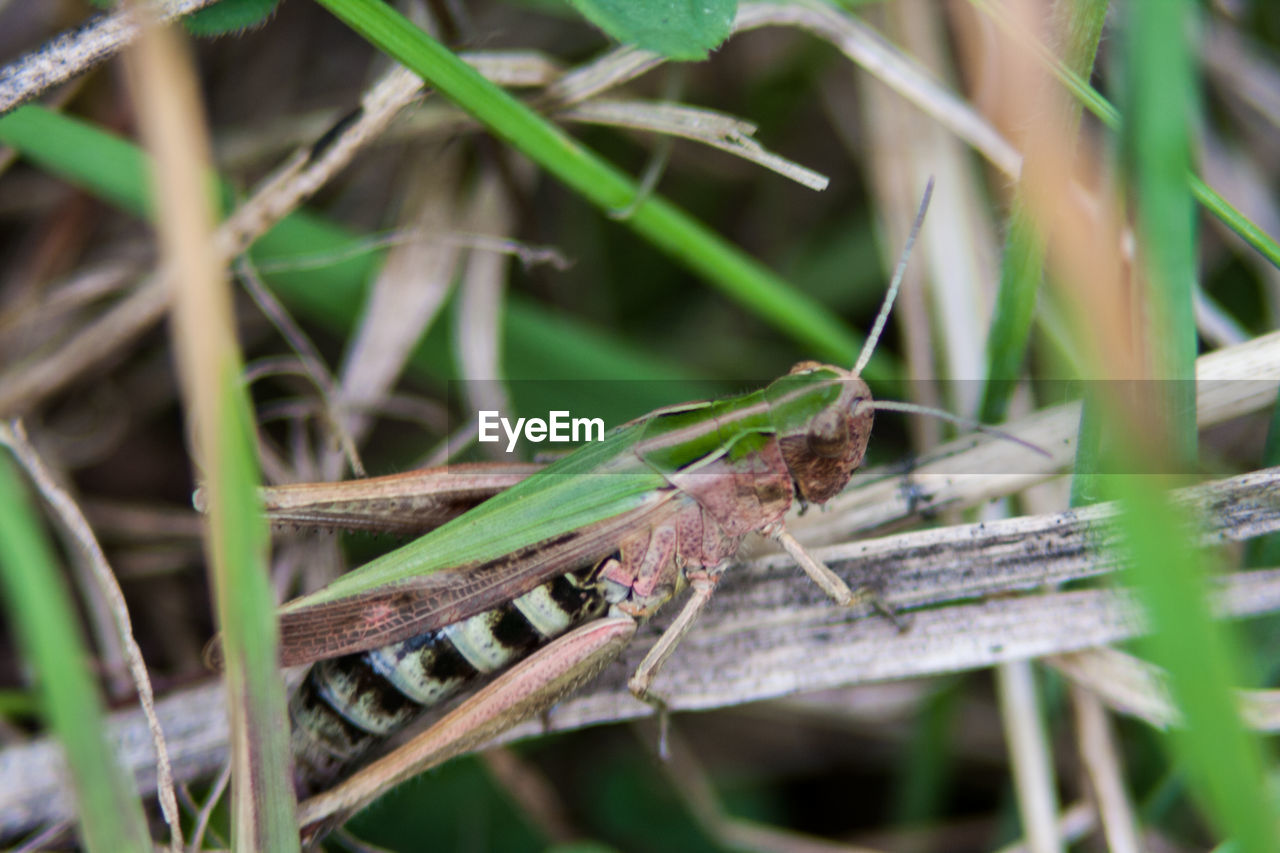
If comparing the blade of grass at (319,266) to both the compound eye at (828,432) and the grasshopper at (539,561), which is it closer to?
the grasshopper at (539,561)

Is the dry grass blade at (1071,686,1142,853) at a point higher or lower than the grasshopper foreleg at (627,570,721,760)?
lower

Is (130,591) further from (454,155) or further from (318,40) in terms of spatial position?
(318,40)

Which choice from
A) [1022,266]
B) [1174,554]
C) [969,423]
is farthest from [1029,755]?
[1174,554]

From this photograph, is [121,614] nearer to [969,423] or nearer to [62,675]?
[62,675]

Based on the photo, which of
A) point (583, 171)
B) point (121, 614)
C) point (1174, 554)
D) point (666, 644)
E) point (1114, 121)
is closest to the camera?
point (1174, 554)

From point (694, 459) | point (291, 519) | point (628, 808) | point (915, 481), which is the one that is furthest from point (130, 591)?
point (915, 481)

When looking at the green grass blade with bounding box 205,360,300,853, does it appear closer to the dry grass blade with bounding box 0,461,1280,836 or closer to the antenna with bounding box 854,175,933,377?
the dry grass blade with bounding box 0,461,1280,836

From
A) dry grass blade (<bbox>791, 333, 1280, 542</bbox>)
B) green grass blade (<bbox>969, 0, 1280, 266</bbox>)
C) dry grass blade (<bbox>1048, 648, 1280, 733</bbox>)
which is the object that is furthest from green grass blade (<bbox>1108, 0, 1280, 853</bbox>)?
dry grass blade (<bbox>1048, 648, 1280, 733</bbox>)
